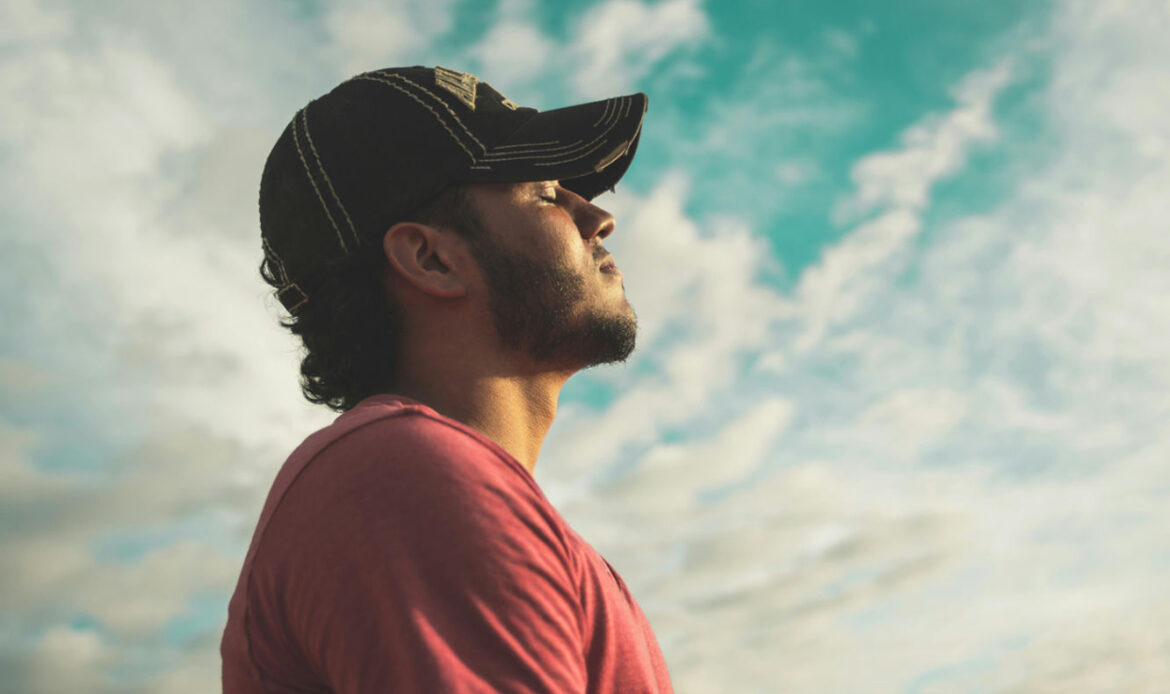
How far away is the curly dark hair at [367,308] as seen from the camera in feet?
12.0

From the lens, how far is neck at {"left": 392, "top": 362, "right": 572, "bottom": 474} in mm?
3396

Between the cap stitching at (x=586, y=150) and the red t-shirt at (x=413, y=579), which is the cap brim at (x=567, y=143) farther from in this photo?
the red t-shirt at (x=413, y=579)

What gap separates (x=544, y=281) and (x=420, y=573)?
5.84ft

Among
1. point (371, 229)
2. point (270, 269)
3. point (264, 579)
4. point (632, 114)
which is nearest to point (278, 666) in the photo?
point (264, 579)

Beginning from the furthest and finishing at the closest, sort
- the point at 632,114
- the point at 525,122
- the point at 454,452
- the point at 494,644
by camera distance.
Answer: the point at 632,114 < the point at 525,122 < the point at 454,452 < the point at 494,644

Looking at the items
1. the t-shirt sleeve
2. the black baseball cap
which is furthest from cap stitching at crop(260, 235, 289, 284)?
the t-shirt sleeve

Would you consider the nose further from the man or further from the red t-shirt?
the red t-shirt

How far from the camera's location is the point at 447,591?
202cm

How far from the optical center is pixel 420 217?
366cm

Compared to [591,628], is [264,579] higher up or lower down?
higher up

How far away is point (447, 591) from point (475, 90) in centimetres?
241

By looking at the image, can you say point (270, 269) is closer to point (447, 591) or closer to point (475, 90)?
point (475, 90)

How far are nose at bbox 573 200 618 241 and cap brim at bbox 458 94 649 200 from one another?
0.16 m

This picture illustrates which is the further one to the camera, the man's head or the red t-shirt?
the man's head
